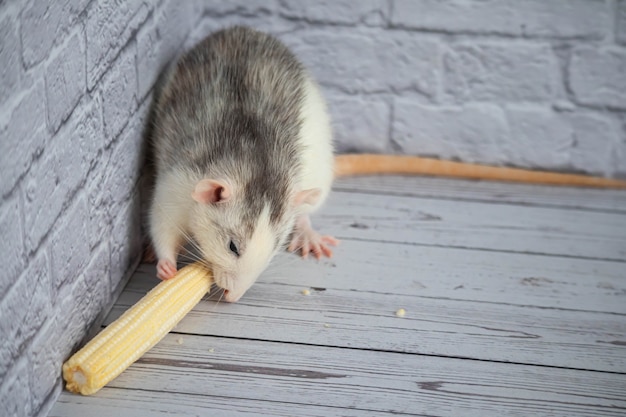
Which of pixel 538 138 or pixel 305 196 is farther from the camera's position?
pixel 538 138

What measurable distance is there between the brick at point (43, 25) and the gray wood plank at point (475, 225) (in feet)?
3.48

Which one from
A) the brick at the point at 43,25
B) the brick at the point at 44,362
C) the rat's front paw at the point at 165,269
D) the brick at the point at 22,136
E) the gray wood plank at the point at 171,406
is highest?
the brick at the point at 43,25

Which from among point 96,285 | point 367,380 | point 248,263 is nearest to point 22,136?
point 96,285

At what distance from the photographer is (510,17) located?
265cm

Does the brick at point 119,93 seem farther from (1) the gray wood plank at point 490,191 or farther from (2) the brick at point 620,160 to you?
(2) the brick at point 620,160

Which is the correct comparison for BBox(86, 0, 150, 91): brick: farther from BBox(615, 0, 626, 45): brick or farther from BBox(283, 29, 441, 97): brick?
BBox(615, 0, 626, 45): brick

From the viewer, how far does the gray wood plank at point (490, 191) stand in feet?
8.89

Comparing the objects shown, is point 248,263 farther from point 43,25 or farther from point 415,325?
point 43,25

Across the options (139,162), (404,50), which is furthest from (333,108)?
(139,162)

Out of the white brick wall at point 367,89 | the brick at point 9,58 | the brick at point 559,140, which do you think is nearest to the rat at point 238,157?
the white brick wall at point 367,89

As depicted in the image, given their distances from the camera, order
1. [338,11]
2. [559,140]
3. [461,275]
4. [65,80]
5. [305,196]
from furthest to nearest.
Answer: [559,140] → [338,11] → [461,275] → [305,196] → [65,80]

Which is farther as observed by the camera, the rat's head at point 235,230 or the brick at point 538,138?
the brick at point 538,138

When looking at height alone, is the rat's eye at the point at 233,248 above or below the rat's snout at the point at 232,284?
above

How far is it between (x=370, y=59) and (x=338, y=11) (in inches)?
7.0
